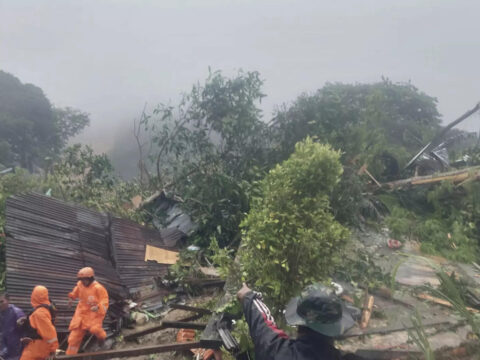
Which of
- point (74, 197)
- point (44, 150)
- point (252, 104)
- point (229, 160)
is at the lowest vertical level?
point (74, 197)

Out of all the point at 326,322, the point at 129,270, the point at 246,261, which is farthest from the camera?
the point at 129,270

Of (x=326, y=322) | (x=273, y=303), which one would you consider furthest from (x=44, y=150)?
(x=326, y=322)

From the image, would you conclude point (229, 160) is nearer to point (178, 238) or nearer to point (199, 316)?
point (178, 238)

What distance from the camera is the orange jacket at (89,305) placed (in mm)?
4180

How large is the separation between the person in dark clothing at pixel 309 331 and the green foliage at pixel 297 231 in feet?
3.56

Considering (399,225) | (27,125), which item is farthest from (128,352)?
(27,125)

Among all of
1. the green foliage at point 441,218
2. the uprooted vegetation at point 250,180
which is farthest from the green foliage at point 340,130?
the green foliage at point 441,218

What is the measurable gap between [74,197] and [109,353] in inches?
264

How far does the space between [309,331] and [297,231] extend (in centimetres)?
132

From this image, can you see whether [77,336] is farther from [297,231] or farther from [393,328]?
[393,328]

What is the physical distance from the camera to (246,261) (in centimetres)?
345

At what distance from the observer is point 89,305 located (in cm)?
420

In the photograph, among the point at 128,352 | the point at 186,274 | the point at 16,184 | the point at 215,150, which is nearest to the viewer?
the point at 128,352

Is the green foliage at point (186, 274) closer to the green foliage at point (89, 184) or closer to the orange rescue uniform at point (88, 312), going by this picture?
the orange rescue uniform at point (88, 312)
